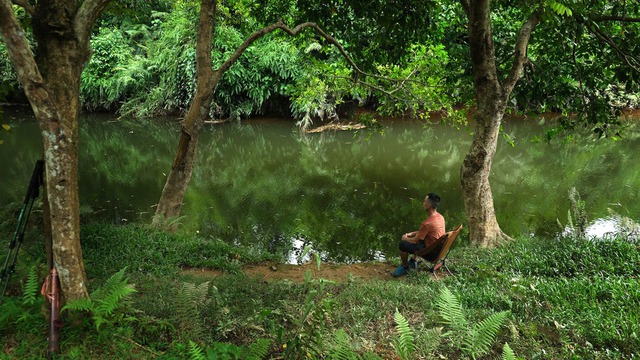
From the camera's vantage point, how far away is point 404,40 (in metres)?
7.09

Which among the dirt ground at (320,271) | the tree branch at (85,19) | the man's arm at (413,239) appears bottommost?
the dirt ground at (320,271)

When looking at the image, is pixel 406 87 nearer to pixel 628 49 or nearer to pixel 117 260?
pixel 628 49

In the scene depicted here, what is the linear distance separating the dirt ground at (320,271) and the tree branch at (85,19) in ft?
11.0

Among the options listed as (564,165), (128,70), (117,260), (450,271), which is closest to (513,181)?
(564,165)

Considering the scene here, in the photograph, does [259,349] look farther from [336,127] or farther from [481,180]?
[336,127]

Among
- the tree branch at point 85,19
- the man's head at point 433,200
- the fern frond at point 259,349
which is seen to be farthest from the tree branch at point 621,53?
the tree branch at point 85,19

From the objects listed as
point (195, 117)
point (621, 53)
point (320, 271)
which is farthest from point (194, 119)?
point (621, 53)

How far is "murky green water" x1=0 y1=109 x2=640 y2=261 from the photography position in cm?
959

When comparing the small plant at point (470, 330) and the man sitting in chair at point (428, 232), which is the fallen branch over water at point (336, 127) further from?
the small plant at point (470, 330)

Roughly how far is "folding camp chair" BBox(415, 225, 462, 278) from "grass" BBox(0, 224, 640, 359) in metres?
0.21

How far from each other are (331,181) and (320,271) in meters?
6.86

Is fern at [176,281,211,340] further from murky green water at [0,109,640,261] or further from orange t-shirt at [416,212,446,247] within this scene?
murky green water at [0,109,640,261]

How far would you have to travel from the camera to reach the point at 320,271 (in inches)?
259

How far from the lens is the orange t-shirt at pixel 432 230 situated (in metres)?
5.88
